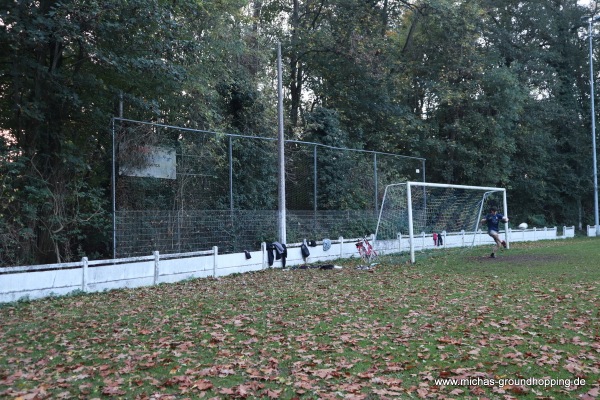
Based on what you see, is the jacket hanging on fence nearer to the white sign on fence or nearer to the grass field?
the white sign on fence

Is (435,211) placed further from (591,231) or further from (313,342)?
(313,342)

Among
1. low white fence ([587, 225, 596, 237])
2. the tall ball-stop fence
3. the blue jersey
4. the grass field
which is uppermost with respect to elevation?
the tall ball-stop fence

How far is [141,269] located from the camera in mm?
14055

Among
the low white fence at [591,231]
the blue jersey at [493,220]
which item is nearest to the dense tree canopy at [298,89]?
the low white fence at [591,231]

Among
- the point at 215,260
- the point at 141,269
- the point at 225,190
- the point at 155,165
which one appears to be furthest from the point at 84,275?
the point at 225,190

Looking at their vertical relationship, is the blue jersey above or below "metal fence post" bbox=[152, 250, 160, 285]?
above

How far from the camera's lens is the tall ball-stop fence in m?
16.3

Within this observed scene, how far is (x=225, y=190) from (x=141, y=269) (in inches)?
240

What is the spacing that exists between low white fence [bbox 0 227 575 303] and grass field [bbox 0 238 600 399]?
70 cm

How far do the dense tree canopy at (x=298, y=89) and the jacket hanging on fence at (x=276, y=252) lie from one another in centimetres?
347

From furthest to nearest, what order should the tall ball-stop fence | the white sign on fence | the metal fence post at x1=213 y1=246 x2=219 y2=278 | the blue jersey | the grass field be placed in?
the blue jersey, the white sign on fence, the tall ball-stop fence, the metal fence post at x1=213 y1=246 x2=219 y2=278, the grass field

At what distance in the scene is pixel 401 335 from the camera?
7.56 metres

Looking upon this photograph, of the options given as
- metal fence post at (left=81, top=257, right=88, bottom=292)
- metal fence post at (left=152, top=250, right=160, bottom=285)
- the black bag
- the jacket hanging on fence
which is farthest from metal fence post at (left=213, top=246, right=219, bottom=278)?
metal fence post at (left=81, top=257, right=88, bottom=292)

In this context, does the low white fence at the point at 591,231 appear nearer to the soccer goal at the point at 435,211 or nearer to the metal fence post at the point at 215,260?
the soccer goal at the point at 435,211
